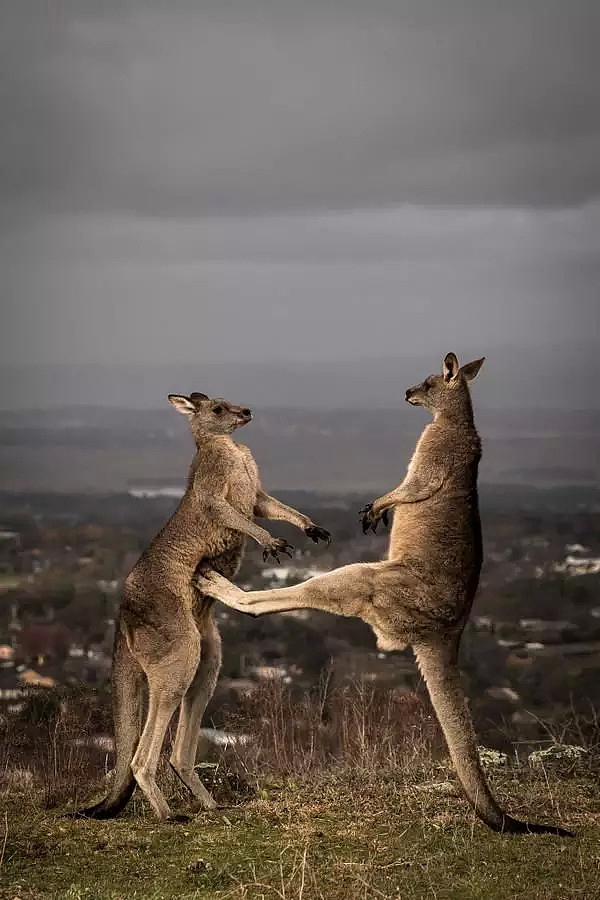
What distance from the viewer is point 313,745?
36.8ft

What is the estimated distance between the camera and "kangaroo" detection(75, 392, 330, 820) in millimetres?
8844

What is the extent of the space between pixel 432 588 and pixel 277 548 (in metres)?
1.16

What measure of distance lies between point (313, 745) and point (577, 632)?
44.1ft

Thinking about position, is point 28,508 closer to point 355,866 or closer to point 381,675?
point 381,675

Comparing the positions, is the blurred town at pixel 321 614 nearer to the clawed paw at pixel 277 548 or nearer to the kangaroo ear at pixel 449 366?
the clawed paw at pixel 277 548

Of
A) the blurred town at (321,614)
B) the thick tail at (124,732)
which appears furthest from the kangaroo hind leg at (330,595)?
the blurred town at (321,614)

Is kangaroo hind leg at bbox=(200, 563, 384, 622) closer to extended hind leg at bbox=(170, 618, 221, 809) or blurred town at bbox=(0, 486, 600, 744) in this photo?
extended hind leg at bbox=(170, 618, 221, 809)

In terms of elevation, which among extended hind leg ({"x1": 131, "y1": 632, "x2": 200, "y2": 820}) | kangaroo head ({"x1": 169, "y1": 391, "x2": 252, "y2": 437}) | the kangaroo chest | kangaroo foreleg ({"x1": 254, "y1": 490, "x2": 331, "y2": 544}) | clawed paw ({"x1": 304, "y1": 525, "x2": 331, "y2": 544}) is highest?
kangaroo head ({"x1": 169, "y1": 391, "x2": 252, "y2": 437})

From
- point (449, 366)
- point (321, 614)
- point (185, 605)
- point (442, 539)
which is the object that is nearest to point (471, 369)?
point (449, 366)

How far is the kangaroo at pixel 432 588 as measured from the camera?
844 cm

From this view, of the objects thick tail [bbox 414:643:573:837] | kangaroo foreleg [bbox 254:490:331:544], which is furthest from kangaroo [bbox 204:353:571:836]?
kangaroo foreleg [bbox 254:490:331:544]

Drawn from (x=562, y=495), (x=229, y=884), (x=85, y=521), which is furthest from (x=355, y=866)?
(x=562, y=495)

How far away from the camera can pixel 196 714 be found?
9.33m

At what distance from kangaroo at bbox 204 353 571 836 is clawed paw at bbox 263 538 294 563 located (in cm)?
37
